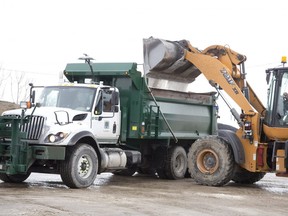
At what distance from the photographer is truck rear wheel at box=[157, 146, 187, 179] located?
54.3 feet

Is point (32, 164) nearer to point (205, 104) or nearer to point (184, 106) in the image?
point (184, 106)

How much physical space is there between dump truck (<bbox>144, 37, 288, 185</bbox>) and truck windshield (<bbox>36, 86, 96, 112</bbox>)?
233cm

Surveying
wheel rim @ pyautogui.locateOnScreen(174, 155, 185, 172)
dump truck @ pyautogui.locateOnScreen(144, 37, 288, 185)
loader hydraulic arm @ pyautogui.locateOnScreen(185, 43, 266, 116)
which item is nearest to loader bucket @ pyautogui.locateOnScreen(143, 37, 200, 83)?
dump truck @ pyautogui.locateOnScreen(144, 37, 288, 185)

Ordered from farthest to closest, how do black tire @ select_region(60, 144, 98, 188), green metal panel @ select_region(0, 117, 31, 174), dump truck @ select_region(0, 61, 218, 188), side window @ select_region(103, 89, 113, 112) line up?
side window @ select_region(103, 89, 113, 112), black tire @ select_region(60, 144, 98, 188), dump truck @ select_region(0, 61, 218, 188), green metal panel @ select_region(0, 117, 31, 174)

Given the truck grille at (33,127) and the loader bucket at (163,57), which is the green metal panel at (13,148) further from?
the loader bucket at (163,57)

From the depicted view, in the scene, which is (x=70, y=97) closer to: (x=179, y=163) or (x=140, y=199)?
A: (x=140, y=199)

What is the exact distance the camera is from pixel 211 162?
14.5 metres

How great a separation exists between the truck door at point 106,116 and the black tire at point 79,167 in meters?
0.91

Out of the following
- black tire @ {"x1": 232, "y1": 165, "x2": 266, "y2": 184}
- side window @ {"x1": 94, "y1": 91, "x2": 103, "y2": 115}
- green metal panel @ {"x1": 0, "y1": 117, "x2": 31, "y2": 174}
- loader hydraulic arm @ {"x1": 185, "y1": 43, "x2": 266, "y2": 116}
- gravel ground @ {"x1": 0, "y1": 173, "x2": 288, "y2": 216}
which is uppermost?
loader hydraulic arm @ {"x1": 185, "y1": 43, "x2": 266, "y2": 116}

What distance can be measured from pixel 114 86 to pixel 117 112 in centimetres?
113

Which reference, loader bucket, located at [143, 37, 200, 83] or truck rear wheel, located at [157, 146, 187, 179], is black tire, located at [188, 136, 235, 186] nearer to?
truck rear wheel, located at [157, 146, 187, 179]

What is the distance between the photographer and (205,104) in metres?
18.1

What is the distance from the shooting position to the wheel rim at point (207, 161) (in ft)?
47.1

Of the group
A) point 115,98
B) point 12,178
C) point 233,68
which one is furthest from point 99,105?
point 233,68
